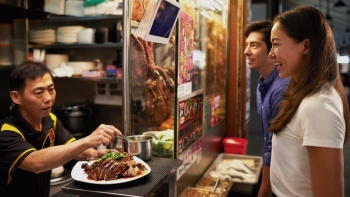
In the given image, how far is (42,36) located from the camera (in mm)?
3822

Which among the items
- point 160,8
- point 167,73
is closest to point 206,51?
point 167,73

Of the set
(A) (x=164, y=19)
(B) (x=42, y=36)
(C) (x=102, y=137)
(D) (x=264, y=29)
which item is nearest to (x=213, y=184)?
(D) (x=264, y=29)

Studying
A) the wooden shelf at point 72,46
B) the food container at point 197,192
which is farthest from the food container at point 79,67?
the food container at point 197,192

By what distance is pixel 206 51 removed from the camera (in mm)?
3156

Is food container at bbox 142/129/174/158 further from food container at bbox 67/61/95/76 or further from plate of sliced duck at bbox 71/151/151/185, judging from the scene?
food container at bbox 67/61/95/76

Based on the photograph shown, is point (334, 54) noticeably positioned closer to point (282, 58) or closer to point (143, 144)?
point (282, 58)

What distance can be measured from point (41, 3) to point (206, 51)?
2.05m

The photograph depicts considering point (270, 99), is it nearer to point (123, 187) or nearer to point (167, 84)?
point (167, 84)

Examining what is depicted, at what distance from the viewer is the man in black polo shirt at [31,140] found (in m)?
1.62

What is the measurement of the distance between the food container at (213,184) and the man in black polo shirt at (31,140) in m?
1.11

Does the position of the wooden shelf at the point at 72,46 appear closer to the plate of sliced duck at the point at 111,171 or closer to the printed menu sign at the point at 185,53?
the printed menu sign at the point at 185,53

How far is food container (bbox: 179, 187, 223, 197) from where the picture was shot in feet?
8.13

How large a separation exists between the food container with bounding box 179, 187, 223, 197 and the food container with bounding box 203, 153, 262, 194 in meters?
0.41

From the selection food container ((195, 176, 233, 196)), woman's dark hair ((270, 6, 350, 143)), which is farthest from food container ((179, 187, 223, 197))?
woman's dark hair ((270, 6, 350, 143))
